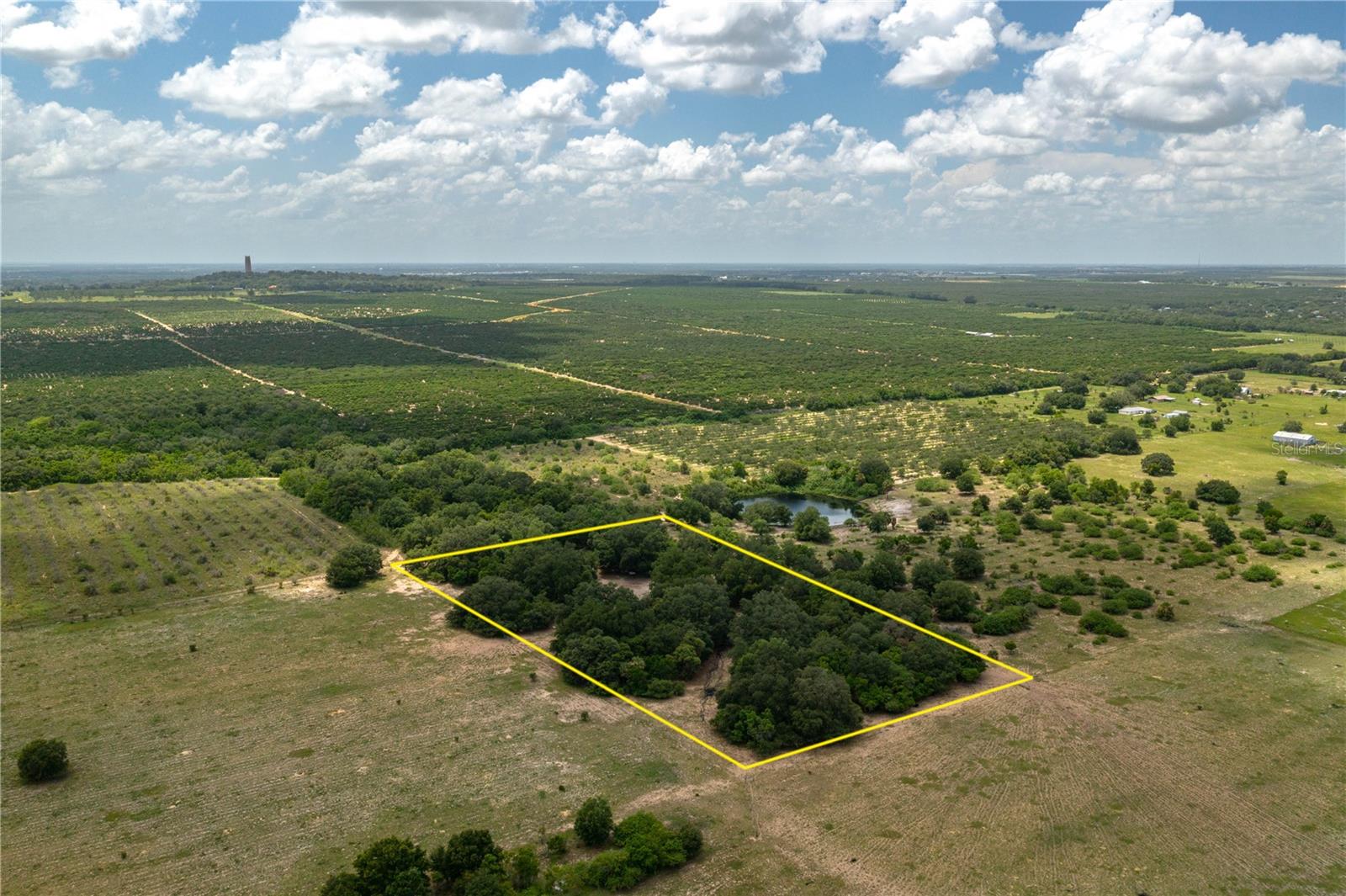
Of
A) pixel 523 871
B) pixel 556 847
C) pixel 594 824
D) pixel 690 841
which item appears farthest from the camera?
pixel 594 824

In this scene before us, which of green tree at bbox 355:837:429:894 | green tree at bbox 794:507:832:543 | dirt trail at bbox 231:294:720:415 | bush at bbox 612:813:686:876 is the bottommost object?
bush at bbox 612:813:686:876

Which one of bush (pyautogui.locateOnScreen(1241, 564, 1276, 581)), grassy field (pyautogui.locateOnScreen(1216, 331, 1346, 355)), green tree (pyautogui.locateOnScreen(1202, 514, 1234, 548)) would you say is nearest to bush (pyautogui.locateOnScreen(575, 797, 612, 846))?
bush (pyautogui.locateOnScreen(1241, 564, 1276, 581))

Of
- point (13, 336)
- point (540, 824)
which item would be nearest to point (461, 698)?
point (540, 824)

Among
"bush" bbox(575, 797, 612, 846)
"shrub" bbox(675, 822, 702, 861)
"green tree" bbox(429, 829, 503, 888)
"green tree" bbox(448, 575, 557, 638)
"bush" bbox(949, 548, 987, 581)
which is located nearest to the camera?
"green tree" bbox(429, 829, 503, 888)

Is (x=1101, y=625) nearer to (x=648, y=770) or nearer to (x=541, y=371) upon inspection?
(x=648, y=770)

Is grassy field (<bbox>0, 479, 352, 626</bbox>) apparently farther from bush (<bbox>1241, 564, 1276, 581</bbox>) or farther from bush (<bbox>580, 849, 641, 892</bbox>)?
bush (<bbox>1241, 564, 1276, 581</bbox>)

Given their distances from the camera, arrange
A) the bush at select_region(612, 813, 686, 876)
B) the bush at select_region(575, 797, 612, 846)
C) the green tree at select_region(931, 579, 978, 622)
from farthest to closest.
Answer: the green tree at select_region(931, 579, 978, 622), the bush at select_region(575, 797, 612, 846), the bush at select_region(612, 813, 686, 876)

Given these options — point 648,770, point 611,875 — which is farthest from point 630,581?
point 611,875
